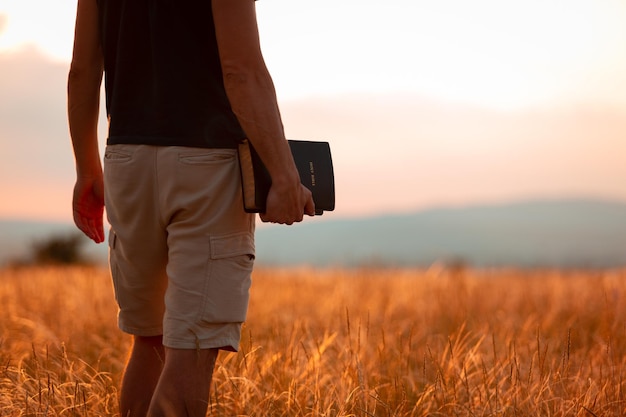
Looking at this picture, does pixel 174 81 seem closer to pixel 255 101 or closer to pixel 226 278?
pixel 255 101

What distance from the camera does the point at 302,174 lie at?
2.42 m

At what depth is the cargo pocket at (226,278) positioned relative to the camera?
228 cm

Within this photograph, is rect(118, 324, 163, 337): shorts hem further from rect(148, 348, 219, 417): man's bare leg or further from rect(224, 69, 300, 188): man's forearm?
rect(224, 69, 300, 188): man's forearm

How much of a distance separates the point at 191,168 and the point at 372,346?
320 cm

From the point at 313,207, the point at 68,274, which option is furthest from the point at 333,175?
the point at 68,274

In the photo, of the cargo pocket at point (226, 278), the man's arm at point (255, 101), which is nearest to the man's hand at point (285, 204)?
the man's arm at point (255, 101)

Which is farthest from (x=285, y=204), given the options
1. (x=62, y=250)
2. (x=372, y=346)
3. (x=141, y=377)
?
(x=62, y=250)

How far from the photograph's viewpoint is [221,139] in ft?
7.54

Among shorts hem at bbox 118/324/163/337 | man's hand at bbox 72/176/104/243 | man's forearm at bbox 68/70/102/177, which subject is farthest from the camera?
man's hand at bbox 72/176/104/243

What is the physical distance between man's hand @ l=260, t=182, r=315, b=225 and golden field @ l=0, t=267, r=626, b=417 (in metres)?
0.99

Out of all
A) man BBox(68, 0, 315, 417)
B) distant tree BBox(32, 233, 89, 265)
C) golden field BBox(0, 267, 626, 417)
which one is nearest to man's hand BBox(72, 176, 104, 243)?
man BBox(68, 0, 315, 417)

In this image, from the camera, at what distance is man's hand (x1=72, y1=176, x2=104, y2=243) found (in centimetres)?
288

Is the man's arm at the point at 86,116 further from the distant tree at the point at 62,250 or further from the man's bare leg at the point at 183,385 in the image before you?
the distant tree at the point at 62,250

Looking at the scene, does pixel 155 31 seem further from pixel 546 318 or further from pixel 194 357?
pixel 546 318
